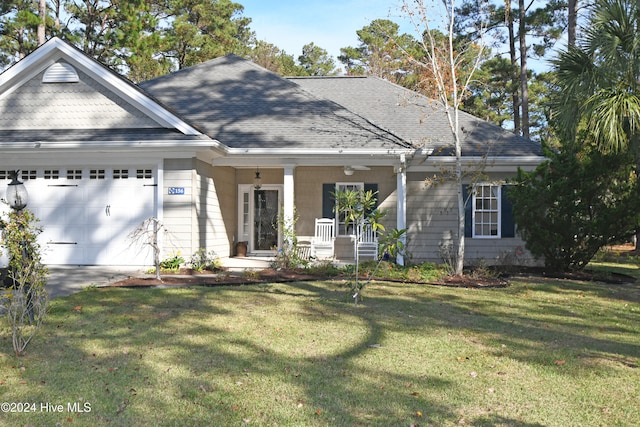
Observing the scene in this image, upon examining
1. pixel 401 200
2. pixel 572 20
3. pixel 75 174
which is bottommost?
pixel 401 200

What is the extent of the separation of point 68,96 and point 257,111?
4564 millimetres

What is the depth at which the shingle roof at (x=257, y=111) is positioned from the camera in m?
12.9

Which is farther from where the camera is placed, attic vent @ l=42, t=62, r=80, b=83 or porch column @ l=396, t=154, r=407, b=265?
porch column @ l=396, t=154, r=407, b=265

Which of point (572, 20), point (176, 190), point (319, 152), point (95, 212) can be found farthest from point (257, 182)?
point (572, 20)

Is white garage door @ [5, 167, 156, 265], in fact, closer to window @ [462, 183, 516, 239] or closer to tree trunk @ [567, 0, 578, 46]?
window @ [462, 183, 516, 239]

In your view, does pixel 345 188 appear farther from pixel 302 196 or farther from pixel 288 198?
pixel 288 198

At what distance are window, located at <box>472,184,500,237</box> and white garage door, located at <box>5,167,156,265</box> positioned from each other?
27.2 feet

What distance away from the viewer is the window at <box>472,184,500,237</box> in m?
14.5

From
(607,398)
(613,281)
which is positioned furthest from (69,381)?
(613,281)

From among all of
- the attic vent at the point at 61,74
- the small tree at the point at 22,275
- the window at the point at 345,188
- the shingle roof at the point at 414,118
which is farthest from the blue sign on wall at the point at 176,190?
the small tree at the point at 22,275

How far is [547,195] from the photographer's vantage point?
11.7 m

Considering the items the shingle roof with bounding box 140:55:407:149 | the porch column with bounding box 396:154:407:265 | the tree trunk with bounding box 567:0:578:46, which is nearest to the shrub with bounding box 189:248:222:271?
the shingle roof with bounding box 140:55:407:149

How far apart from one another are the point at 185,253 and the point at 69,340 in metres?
6.13

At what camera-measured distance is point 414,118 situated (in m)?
15.3
